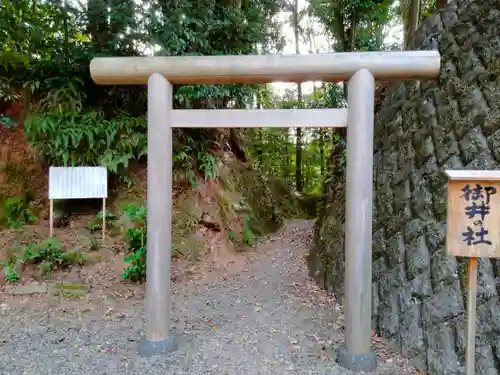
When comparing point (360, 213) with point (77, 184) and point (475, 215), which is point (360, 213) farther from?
point (77, 184)

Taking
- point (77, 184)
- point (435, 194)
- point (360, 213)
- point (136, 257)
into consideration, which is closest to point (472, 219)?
point (360, 213)

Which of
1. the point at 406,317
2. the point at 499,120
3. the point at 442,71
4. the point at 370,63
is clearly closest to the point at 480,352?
the point at 406,317

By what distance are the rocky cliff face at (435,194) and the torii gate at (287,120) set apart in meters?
0.62

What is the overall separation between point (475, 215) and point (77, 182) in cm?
541

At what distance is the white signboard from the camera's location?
219 inches

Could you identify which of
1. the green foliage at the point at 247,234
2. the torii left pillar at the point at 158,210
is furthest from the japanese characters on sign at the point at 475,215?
the green foliage at the point at 247,234

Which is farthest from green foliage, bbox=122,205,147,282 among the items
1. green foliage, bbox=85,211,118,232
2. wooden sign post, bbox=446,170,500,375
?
wooden sign post, bbox=446,170,500,375

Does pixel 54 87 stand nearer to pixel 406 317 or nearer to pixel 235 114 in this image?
pixel 235 114

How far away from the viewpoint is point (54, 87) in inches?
249

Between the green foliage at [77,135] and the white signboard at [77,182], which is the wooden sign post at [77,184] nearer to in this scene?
the white signboard at [77,182]

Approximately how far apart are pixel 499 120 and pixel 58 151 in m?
6.24

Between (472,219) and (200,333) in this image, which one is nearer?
(472,219)

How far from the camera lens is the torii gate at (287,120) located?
3.32 m

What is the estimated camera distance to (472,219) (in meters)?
2.42
